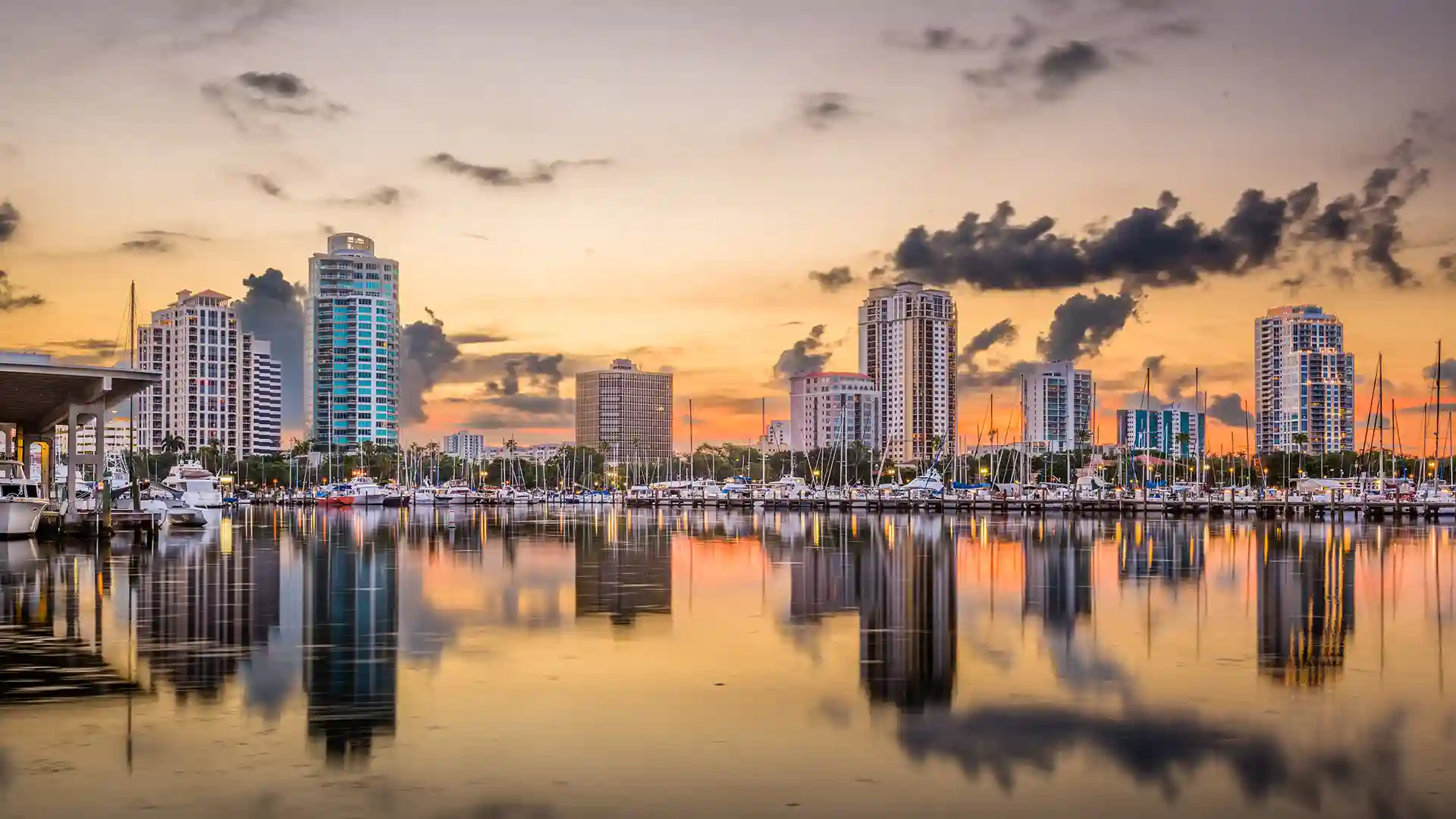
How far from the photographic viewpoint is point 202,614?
28422 mm

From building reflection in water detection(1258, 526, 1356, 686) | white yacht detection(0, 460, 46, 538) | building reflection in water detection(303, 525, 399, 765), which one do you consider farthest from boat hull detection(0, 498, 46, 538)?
building reflection in water detection(1258, 526, 1356, 686)

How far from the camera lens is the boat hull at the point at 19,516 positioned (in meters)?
57.5

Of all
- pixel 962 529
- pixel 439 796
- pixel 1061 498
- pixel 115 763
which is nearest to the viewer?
pixel 439 796

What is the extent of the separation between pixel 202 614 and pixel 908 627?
49.1ft

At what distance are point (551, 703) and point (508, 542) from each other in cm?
4527

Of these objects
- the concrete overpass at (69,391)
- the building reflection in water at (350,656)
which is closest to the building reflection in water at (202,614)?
the building reflection in water at (350,656)

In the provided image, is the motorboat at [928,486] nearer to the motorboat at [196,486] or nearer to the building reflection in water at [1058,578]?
the building reflection in water at [1058,578]

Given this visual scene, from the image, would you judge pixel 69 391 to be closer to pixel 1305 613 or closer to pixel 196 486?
pixel 196 486

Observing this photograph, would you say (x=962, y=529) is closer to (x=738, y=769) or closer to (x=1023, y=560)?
(x=1023, y=560)

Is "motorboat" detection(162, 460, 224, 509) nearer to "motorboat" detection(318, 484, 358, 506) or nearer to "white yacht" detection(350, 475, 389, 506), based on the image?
"motorboat" detection(318, 484, 358, 506)

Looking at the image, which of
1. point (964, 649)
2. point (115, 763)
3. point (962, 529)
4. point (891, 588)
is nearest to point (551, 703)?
point (115, 763)

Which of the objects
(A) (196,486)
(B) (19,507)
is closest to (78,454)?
(B) (19,507)

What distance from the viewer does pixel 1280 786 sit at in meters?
13.4

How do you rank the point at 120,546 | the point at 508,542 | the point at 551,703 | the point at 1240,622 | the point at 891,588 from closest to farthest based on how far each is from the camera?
the point at 551,703 < the point at 1240,622 < the point at 891,588 < the point at 120,546 < the point at 508,542
